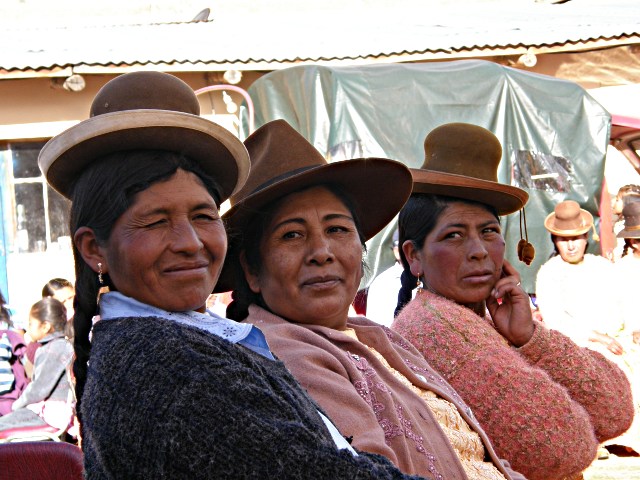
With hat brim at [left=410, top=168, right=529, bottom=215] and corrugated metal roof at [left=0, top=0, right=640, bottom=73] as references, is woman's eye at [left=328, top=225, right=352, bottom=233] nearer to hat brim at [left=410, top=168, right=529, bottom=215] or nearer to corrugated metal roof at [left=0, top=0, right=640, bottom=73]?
hat brim at [left=410, top=168, right=529, bottom=215]

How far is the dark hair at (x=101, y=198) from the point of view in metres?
1.87

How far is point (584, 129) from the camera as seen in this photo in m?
8.49

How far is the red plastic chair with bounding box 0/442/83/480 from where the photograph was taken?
2375mm

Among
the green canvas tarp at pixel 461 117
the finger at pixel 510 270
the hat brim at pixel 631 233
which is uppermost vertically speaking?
the green canvas tarp at pixel 461 117

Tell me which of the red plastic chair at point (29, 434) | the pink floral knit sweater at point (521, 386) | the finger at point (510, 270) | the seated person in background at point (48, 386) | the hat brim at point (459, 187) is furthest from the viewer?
the seated person in background at point (48, 386)

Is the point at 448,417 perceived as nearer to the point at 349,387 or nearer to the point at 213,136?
the point at 349,387

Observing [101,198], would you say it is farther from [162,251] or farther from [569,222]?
[569,222]

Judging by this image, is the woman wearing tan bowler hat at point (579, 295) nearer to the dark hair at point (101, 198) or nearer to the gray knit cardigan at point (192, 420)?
Answer: the dark hair at point (101, 198)

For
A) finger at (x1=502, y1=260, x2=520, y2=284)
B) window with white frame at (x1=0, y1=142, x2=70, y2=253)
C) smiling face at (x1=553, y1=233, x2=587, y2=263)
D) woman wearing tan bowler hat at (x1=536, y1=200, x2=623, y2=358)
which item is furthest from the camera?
window with white frame at (x1=0, y1=142, x2=70, y2=253)

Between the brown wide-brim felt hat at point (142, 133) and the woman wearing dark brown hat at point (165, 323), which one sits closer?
the woman wearing dark brown hat at point (165, 323)

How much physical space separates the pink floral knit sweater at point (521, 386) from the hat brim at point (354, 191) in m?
0.42

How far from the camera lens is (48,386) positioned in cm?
670

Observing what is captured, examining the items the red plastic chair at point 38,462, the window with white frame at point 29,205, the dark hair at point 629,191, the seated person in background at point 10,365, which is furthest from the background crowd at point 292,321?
the window with white frame at point 29,205

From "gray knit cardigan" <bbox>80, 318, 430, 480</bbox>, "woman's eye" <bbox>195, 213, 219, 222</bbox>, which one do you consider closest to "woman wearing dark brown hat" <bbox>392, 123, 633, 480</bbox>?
"woman's eye" <bbox>195, 213, 219, 222</bbox>
